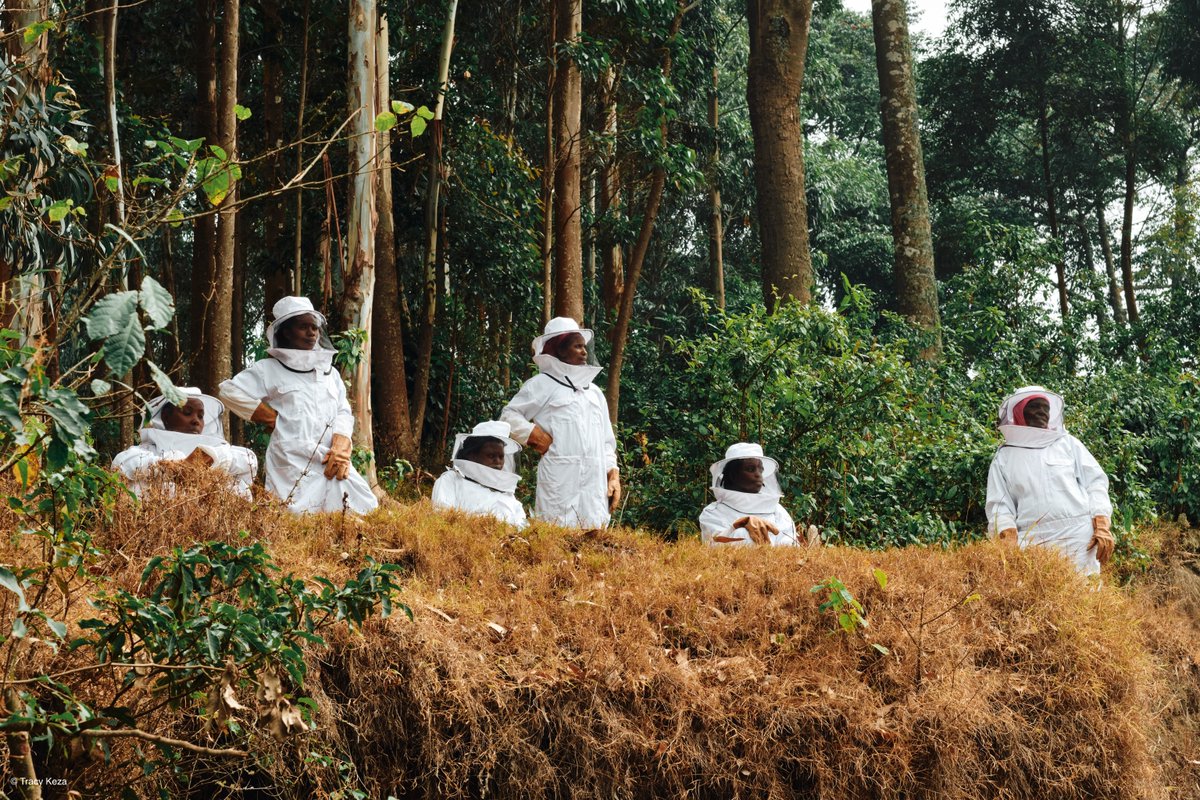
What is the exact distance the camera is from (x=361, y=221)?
11477mm

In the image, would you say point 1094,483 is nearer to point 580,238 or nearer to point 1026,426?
point 1026,426

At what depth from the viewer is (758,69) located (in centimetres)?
1495

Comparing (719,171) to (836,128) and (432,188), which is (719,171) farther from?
(836,128)

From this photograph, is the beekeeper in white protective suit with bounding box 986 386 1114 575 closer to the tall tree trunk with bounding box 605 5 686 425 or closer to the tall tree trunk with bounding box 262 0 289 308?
the tall tree trunk with bounding box 605 5 686 425

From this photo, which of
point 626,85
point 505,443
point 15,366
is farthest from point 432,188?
point 15,366

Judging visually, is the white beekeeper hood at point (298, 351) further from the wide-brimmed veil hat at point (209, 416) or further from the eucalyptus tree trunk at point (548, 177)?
the eucalyptus tree trunk at point (548, 177)

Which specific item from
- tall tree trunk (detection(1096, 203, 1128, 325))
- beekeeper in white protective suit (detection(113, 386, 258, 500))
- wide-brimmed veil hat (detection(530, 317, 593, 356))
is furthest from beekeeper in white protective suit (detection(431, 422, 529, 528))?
tall tree trunk (detection(1096, 203, 1128, 325))

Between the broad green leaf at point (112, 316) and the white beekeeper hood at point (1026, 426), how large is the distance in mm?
7775

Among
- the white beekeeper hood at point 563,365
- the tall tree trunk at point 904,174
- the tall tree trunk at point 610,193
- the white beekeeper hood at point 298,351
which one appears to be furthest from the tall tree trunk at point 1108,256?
the white beekeeper hood at point 298,351

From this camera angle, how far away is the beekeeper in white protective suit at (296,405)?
8469 millimetres

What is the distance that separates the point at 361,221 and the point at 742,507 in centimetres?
471

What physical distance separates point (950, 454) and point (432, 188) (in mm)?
7928

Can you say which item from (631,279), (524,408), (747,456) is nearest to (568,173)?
(631,279)

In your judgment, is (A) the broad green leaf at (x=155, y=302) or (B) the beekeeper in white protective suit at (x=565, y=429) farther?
(B) the beekeeper in white protective suit at (x=565, y=429)
